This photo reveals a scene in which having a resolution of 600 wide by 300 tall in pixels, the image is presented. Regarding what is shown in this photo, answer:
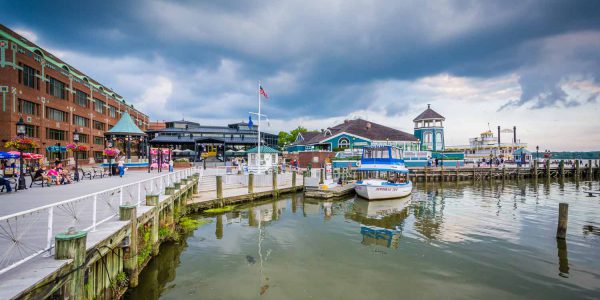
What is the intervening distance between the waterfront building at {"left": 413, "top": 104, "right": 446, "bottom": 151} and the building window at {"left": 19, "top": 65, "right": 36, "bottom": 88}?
5787 centimetres

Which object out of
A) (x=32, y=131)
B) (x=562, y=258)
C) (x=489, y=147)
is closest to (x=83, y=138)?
(x=32, y=131)

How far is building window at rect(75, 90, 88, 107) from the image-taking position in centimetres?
4400

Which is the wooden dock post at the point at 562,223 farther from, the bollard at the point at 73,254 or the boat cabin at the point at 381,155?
the bollard at the point at 73,254

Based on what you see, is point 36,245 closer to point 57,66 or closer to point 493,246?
point 493,246

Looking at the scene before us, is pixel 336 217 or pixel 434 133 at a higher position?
pixel 434 133

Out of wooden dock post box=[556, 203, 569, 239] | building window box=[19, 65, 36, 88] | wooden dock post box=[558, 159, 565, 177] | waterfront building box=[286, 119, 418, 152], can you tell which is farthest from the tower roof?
building window box=[19, 65, 36, 88]

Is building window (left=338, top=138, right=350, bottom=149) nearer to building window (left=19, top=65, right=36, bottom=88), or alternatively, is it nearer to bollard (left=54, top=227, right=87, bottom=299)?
building window (left=19, top=65, right=36, bottom=88)

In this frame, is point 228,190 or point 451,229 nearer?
point 451,229

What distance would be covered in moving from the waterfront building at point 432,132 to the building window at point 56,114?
57376 millimetres

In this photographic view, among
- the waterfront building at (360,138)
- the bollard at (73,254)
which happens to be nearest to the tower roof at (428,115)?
the waterfront building at (360,138)

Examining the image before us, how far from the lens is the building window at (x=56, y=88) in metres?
36.8

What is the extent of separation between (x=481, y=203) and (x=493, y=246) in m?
12.7

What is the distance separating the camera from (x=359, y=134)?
164ft

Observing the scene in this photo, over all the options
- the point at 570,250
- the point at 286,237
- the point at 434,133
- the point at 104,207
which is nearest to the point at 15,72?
the point at 104,207
